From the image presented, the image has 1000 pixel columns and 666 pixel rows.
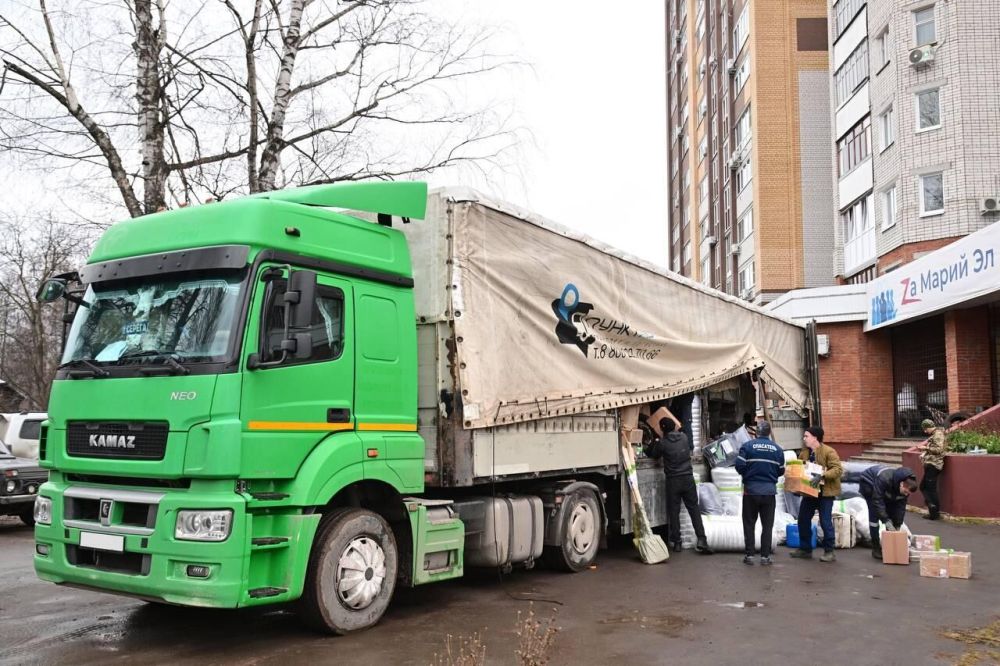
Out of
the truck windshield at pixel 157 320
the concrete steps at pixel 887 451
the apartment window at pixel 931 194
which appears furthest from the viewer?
the apartment window at pixel 931 194

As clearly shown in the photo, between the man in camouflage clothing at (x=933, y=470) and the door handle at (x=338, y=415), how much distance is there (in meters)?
12.1

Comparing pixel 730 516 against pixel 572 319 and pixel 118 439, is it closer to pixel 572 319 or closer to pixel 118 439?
pixel 572 319

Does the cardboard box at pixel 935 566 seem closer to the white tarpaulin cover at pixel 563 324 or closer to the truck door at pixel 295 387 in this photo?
the white tarpaulin cover at pixel 563 324

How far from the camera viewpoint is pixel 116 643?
6508 mm

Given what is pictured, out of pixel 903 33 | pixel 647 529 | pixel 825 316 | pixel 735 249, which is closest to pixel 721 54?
pixel 735 249

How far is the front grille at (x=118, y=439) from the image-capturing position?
19.4 ft

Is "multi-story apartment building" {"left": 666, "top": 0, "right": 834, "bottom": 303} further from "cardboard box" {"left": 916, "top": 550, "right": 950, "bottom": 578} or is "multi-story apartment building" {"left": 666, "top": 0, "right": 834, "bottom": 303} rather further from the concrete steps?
"cardboard box" {"left": 916, "top": 550, "right": 950, "bottom": 578}

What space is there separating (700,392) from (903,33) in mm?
18418

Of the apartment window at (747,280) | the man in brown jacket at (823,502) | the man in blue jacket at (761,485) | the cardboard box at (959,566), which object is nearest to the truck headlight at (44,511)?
the man in blue jacket at (761,485)

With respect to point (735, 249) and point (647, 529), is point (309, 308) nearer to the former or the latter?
point (647, 529)

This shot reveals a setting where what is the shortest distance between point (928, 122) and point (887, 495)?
1788cm

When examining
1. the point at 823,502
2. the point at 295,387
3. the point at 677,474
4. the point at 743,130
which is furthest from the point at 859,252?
the point at 295,387

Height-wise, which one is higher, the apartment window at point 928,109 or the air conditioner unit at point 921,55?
the air conditioner unit at point 921,55

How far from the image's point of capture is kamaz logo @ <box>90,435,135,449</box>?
604cm
